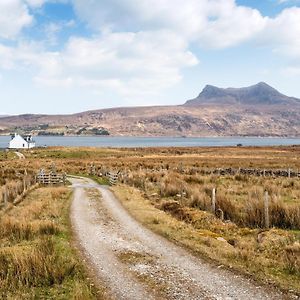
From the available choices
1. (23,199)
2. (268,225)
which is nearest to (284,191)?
(268,225)

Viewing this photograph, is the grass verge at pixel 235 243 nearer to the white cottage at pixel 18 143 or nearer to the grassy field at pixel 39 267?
the grassy field at pixel 39 267

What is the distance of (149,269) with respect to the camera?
12297mm

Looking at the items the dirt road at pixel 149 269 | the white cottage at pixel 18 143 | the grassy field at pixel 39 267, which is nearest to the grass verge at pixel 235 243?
the dirt road at pixel 149 269

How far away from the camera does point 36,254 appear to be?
12211 millimetres

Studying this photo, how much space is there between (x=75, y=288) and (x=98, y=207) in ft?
50.5

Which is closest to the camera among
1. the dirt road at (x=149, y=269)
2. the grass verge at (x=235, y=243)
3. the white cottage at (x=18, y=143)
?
the dirt road at (x=149, y=269)

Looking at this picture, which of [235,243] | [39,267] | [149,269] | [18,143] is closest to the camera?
[39,267]

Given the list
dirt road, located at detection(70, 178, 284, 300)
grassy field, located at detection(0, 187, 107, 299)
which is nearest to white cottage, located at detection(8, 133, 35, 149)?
dirt road, located at detection(70, 178, 284, 300)

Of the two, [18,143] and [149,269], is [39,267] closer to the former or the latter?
[149,269]

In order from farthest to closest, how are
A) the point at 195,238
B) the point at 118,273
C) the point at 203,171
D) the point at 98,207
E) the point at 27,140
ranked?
the point at 27,140 → the point at 203,171 → the point at 98,207 → the point at 195,238 → the point at 118,273

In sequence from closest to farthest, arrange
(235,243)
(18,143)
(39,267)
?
(39,267) < (235,243) < (18,143)

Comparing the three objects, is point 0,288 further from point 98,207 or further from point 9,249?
point 98,207

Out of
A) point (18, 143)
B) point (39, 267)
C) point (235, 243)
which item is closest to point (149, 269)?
point (39, 267)

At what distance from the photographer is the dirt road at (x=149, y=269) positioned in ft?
33.6
